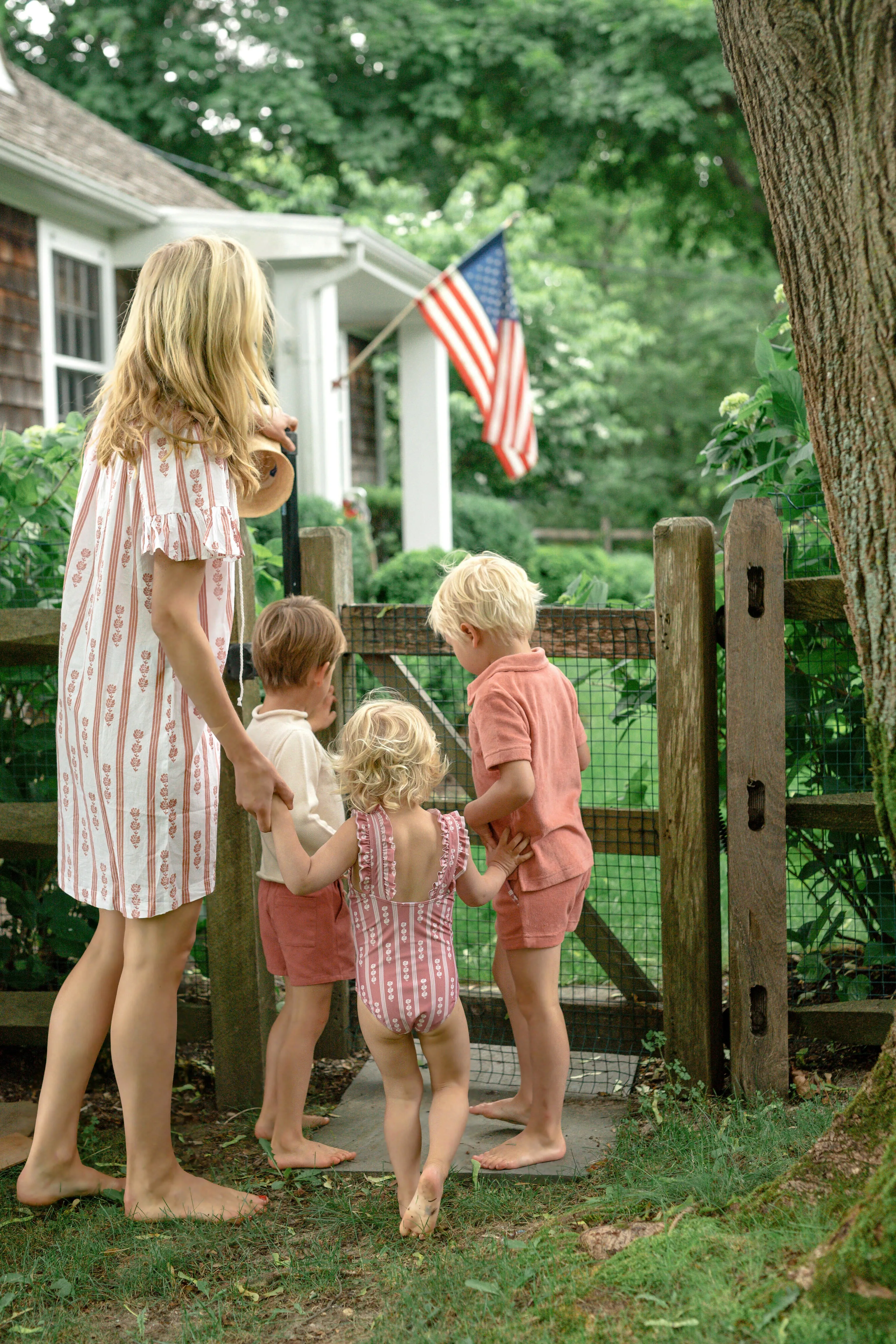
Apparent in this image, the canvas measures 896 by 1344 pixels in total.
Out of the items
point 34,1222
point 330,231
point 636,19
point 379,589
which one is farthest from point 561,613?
point 636,19

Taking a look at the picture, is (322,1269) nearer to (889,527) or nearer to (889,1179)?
(889,1179)

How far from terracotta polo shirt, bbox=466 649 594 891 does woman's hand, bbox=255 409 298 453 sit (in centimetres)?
Result: 74

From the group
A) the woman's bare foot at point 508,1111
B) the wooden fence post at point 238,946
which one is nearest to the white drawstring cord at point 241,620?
the wooden fence post at point 238,946

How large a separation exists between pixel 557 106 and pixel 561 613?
20338mm

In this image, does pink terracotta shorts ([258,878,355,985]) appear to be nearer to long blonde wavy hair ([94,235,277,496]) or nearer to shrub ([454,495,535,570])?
long blonde wavy hair ([94,235,277,496])

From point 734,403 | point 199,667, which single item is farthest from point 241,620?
point 734,403

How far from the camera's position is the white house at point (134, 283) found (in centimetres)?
962

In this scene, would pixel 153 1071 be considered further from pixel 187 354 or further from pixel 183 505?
pixel 187 354

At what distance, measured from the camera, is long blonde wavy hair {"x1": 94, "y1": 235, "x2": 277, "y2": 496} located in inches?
97.3

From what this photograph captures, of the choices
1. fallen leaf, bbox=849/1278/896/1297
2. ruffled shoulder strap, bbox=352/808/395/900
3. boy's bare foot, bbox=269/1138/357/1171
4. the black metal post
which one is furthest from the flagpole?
fallen leaf, bbox=849/1278/896/1297

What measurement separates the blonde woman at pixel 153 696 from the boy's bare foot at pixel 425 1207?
1.33ft

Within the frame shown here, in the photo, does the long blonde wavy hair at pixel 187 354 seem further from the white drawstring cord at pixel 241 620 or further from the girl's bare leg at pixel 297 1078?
the girl's bare leg at pixel 297 1078

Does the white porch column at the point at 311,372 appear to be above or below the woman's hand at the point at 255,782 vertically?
above

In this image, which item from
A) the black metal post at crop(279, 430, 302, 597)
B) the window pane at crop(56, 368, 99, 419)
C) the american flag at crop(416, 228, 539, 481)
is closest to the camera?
the black metal post at crop(279, 430, 302, 597)
